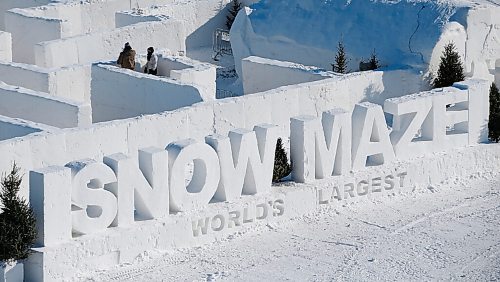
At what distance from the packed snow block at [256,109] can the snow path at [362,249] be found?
11.0 feet

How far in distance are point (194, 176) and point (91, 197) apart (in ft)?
6.56

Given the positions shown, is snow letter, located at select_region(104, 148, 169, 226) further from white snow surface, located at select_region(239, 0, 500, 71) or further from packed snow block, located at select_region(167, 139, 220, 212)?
white snow surface, located at select_region(239, 0, 500, 71)

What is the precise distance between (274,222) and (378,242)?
5.20ft

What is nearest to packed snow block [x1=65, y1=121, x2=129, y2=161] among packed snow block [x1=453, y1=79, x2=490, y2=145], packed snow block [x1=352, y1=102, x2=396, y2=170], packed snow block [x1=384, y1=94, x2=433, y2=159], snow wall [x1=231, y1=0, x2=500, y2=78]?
packed snow block [x1=352, y1=102, x2=396, y2=170]

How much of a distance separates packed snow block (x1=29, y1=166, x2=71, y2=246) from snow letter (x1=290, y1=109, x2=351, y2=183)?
4.33m

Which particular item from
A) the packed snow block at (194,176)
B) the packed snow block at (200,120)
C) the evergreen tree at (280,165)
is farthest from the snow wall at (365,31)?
the packed snow block at (194,176)

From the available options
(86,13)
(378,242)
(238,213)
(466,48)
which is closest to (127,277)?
(238,213)

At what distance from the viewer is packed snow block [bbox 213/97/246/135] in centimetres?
2598

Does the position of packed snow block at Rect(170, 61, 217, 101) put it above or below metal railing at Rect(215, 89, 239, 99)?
above

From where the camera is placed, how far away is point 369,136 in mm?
23969

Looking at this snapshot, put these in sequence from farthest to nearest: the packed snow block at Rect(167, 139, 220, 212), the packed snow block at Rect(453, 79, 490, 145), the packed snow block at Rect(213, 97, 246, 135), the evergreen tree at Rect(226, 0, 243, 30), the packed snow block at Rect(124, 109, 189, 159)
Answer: the evergreen tree at Rect(226, 0, 243, 30)
the packed snow block at Rect(213, 97, 246, 135)
the packed snow block at Rect(453, 79, 490, 145)
the packed snow block at Rect(124, 109, 189, 159)
the packed snow block at Rect(167, 139, 220, 212)

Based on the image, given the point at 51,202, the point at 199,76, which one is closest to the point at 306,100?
the point at 199,76

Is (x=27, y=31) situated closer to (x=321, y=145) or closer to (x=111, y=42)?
(x=111, y=42)

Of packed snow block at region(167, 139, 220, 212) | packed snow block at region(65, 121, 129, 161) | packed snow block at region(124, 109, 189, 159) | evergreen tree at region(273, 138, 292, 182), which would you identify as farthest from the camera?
packed snow block at region(124, 109, 189, 159)
